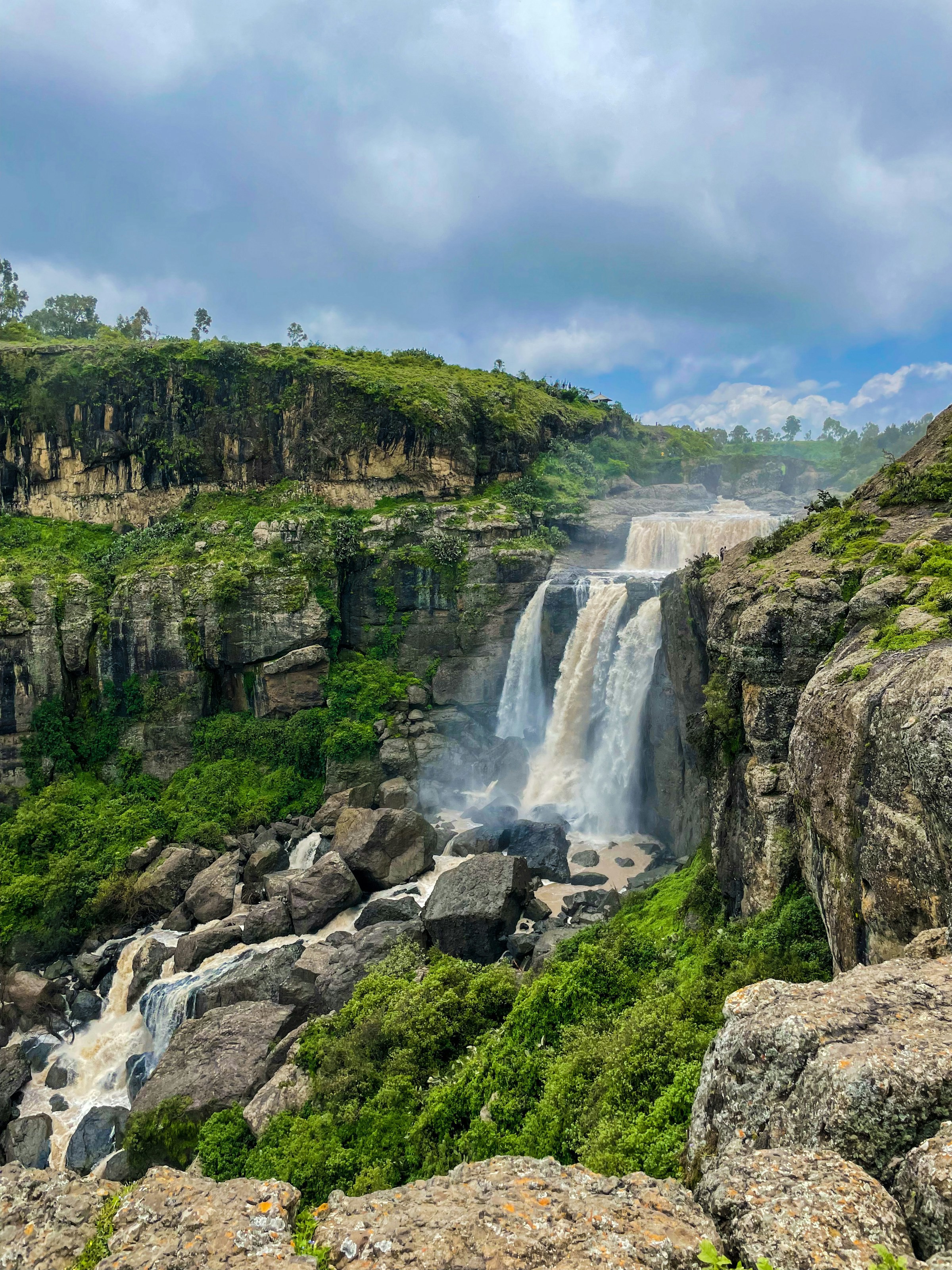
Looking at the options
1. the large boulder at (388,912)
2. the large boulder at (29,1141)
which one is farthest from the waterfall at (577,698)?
the large boulder at (29,1141)

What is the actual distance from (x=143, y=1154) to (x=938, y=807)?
1676 centimetres

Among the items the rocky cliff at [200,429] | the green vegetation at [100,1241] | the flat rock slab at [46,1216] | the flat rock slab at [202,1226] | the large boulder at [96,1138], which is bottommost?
the large boulder at [96,1138]

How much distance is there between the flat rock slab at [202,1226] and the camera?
559 centimetres

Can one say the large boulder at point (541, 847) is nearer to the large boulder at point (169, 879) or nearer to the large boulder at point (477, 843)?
the large boulder at point (477, 843)

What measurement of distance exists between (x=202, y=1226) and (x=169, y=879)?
21.3 meters

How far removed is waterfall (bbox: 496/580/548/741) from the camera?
32.1m

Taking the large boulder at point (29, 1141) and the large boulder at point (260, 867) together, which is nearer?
the large boulder at point (29, 1141)

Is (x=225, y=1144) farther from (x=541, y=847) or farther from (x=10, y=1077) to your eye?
(x=541, y=847)

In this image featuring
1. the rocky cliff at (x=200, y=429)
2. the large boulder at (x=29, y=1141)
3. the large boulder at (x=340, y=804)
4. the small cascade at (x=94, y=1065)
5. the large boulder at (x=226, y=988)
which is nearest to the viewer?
the large boulder at (x=29, y=1141)

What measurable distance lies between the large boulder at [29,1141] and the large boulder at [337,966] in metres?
6.30

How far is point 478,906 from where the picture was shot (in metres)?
18.0

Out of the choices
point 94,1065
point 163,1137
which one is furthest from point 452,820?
point 163,1137

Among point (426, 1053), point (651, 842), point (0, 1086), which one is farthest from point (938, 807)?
point (0, 1086)

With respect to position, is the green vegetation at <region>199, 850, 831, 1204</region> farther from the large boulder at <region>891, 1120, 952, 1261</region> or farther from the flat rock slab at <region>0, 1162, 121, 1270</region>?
the flat rock slab at <region>0, 1162, 121, 1270</region>
